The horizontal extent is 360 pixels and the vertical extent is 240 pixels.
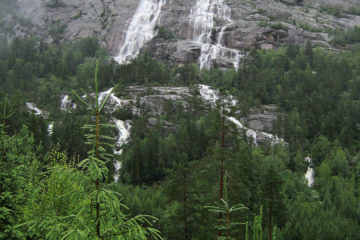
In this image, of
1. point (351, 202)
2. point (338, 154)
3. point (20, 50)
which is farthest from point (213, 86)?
point (20, 50)

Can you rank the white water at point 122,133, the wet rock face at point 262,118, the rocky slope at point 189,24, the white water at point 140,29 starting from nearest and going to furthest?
the white water at point 122,133 < the wet rock face at point 262,118 < the rocky slope at point 189,24 < the white water at point 140,29

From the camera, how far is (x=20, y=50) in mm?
126250

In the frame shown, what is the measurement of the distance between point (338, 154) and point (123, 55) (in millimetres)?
90741

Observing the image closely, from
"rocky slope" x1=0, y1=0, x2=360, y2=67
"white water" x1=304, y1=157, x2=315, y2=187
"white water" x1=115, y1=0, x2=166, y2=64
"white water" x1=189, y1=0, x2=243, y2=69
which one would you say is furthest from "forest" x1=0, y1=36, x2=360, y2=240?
"white water" x1=115, y1=0, x2=166, y2=64

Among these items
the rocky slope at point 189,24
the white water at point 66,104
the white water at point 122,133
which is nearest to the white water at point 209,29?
the rocky slope at point 189,24

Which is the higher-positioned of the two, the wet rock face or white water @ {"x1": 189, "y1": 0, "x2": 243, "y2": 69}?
white water @ {"x1": 189, "y1": 0, "x2": 243, "y2": 69}

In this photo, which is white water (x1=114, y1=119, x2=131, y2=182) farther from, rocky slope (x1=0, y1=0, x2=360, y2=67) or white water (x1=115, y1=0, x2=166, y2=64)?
white water (x1=115, y1=0, x2=166, y2=64)

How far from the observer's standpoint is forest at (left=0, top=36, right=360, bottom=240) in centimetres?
746

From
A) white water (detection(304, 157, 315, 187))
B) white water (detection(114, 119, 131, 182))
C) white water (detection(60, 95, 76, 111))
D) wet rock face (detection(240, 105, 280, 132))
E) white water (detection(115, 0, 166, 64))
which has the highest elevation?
white water (detection(115, 0, 166, 64))

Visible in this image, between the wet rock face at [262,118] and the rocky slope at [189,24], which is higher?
the rocky slope at [189,24]

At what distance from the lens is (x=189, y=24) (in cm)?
12200

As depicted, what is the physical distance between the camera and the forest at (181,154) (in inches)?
294

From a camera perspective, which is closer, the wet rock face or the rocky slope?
the wet rock face

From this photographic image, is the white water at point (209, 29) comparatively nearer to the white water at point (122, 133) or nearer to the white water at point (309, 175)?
the white water at point (122, 133)
